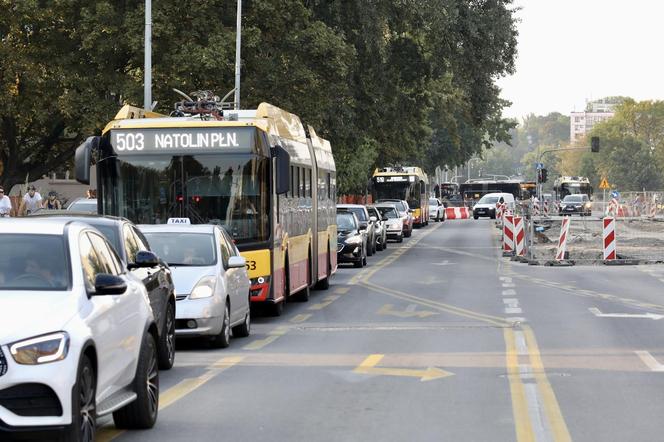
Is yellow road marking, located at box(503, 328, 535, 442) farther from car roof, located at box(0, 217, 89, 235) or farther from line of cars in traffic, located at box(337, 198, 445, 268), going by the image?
line of cars in traffic, located at box(337, 198, 445, 268)

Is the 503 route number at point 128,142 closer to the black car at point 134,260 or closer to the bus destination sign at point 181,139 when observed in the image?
the bus destination sign at point 181,139

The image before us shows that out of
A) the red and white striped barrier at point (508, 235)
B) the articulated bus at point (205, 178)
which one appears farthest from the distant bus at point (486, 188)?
the articulated bus at point (205, 178)

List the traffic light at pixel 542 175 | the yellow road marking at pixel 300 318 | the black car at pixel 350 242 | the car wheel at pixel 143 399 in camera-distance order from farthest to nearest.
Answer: the traffic light at pixel 542 175 → the black car at pixel 350 242 → the yellow road marking at pixel 300 318 → the car wheel at pixel 143 399

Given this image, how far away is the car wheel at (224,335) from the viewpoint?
16406mm

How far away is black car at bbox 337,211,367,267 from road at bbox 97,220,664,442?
9124 millimetres

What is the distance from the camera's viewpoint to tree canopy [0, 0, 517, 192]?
40.7m

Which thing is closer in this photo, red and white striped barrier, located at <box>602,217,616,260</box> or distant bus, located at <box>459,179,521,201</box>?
red and white striped barrier, located at <box>602,217,616,260</box>

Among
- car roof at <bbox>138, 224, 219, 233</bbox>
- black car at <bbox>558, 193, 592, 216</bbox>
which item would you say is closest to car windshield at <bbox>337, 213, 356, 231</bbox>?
car roof at <bbox>138, 224, 219, 233</bbox>

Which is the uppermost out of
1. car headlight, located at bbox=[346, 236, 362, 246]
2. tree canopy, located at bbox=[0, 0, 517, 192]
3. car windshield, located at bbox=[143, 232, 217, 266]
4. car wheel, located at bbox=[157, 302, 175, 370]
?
tree canopy, located at bbox=[0, 0, 517, 192]

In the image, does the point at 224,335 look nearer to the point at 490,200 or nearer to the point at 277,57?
the point at 277,57

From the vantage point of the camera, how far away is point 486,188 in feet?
400

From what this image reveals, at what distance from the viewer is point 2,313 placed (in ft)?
26.2

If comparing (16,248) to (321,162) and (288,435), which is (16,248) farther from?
(321,162)

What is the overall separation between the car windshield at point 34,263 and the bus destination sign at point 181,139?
1096 centimetres
